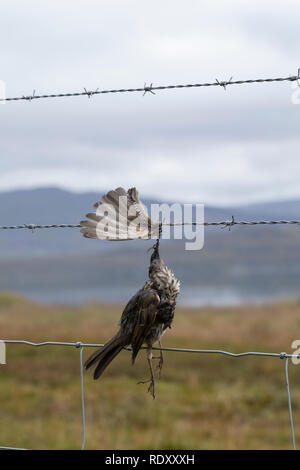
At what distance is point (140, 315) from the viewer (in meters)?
4.88

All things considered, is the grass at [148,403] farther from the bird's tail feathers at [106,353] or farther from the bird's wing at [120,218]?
the bird's wing at [120,218]

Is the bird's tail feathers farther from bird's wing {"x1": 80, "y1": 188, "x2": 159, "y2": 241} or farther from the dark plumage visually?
bird's wing {"x1": 80, "y1": 188, "x2": 159, "y2": 241}

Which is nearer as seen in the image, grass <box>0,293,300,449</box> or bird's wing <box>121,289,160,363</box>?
bird's wing <box>121,289,160,363</box>

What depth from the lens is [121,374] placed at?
85.9ft

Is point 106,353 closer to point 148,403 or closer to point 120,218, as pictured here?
point 120,218

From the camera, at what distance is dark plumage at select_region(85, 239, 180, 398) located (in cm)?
487

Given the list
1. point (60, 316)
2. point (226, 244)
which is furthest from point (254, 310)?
point (226, 244)

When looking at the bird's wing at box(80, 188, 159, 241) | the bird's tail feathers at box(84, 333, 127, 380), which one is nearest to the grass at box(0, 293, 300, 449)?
the bird's tail feathers at box(84, 333, 127, 380)

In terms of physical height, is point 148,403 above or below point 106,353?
above

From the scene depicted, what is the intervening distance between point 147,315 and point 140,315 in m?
0.06

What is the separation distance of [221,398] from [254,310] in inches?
2597

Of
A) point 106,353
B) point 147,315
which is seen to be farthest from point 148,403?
point 147,315

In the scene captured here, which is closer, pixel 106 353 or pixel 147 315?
pixel 147 315
